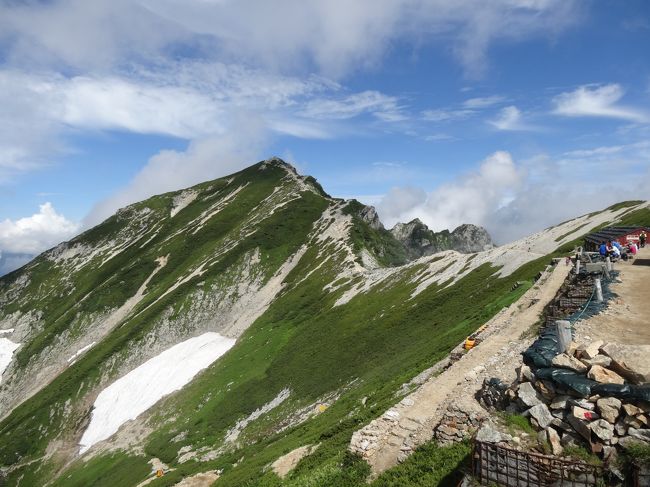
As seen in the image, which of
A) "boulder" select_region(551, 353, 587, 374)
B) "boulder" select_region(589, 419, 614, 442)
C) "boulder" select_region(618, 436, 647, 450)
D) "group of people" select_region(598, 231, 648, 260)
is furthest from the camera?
"group of people" select_region(598, 231, 648, 260)

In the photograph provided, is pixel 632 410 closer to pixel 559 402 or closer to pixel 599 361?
pixel 599 361

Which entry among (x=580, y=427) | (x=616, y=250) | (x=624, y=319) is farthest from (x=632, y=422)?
(x=616, y=250)

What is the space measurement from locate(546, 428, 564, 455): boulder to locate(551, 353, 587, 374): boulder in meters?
2.29

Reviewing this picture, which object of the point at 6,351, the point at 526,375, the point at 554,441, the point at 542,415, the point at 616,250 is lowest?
the point at 554,441

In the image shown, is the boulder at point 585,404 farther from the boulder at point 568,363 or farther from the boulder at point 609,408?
the boulder at point 568,363

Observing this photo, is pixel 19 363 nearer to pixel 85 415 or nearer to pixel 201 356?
pixel 85 415

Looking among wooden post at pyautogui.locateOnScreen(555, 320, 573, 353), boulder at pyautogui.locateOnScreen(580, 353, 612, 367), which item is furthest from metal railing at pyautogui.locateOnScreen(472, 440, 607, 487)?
wooden post at pyautogui.locateOnScreen(555, 320, 573, 353)

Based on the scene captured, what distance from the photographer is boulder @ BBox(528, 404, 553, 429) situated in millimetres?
14625

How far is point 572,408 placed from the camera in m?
14.1

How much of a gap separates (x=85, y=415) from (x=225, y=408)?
2145 inches

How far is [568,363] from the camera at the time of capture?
49.8 feet

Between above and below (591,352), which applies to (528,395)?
below

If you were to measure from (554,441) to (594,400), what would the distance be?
6.30 feet

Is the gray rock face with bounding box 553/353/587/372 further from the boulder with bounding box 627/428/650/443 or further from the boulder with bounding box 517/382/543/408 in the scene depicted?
the boulder with bounding box 627/428/650/443
